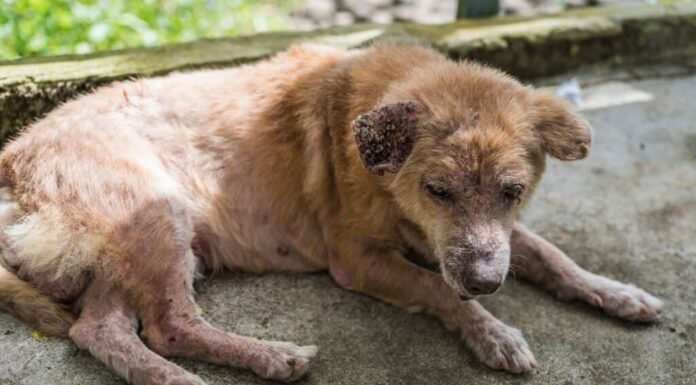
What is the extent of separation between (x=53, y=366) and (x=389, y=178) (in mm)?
1643

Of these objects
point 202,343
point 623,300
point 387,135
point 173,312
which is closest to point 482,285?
point 387,135

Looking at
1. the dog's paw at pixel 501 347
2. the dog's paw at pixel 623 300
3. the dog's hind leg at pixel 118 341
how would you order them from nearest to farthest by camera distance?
1. the dog's hind leg at pixel 118 341
2. the dog's paw at pixel 501 347
3. the dog's paw at pixel 623 300

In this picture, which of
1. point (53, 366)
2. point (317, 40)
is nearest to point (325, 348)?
point (53, 366)

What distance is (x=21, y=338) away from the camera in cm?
299

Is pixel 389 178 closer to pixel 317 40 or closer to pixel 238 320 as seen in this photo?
pixel 238 320

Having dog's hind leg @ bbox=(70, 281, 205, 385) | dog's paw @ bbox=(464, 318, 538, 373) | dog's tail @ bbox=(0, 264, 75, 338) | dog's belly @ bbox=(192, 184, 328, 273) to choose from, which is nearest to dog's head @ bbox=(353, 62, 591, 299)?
dog's paw @ bbox=(464, 318, 538, 373)

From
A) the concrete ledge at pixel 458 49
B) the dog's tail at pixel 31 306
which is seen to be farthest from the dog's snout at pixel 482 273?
the concrete ledge at pixel 458 49

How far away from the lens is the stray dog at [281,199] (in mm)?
2990

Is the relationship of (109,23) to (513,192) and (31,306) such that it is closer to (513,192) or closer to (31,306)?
(31,306)

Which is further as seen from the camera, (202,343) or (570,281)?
(570,281)

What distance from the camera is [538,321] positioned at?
3469mm

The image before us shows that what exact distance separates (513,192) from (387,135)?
0.61 metres

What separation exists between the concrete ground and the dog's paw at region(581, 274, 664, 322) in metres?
0.05

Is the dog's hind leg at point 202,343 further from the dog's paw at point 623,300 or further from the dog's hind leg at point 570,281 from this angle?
the dog's paw at point 623,300
